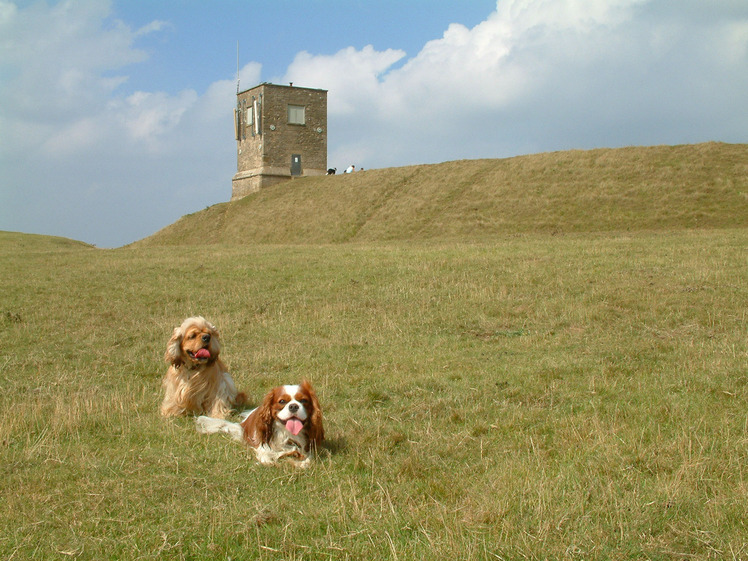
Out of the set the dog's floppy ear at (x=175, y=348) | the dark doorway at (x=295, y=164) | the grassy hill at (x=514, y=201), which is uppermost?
the dark doorway at (x=295, y=164)

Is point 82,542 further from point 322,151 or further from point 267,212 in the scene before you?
point 322,151

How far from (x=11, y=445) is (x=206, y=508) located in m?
2.95

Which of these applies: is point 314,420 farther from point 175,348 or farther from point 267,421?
point 175,348

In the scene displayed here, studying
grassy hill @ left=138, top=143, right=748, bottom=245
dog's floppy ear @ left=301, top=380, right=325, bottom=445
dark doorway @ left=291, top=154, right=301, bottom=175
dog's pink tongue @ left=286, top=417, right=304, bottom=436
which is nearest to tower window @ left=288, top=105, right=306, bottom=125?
dark doorway @ left=291, top=154, right=301, bottom=175

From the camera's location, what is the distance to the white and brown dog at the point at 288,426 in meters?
5.80

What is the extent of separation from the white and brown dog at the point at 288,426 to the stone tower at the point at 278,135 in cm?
5993

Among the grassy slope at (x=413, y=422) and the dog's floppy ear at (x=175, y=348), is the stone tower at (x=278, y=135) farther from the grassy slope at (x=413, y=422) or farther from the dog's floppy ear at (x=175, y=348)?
the dog's floppy ear at (x=175, y=348)

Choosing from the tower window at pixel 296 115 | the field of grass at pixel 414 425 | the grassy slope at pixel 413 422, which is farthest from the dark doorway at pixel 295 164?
the field of grass at pixel 414 425

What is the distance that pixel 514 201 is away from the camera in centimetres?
3956

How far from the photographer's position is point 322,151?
67562 mm

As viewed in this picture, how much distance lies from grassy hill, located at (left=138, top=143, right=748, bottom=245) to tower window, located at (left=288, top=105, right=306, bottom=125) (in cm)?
1116

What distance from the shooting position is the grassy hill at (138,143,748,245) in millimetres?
34406

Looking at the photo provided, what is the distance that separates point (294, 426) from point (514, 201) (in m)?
35.5

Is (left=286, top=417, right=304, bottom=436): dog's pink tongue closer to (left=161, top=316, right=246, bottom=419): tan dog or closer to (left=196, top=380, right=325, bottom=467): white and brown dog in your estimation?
(left=196, top=380, right=325, bottom=467): white and brown dog
